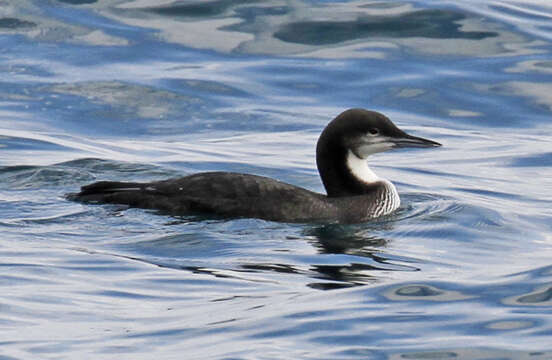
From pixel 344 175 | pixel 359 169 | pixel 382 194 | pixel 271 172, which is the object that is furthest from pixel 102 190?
pixel 271 172

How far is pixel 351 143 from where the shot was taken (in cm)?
1203

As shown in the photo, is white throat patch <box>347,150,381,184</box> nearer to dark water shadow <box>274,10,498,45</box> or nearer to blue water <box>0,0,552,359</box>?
blue water <box>0,0,552,359</box>

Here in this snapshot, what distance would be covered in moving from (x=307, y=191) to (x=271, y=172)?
7.24 ft

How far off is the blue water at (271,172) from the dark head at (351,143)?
0.55 m

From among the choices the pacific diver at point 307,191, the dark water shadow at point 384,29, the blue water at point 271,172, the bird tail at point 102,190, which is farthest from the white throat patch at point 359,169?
the dark water shadow at point 384,29

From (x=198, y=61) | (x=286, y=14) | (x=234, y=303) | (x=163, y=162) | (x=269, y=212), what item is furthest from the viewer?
(x=286, y=14)

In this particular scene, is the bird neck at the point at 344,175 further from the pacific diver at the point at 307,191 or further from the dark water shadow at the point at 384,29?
the dark water shadow at the point at 384,29

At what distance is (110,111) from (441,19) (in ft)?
15.8

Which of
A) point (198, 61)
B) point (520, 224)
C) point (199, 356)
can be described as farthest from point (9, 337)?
point (198, 61)

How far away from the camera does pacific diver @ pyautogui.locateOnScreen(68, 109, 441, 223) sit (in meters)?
11.5

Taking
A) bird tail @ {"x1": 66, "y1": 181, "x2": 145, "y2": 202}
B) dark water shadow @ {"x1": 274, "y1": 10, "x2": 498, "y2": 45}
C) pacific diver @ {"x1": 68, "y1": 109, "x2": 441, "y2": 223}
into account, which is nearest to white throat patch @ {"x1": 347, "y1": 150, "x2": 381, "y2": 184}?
pacific diver @ {"x1": 68, "y1": 109, "x2": 441, "y2": 223}

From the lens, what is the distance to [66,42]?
1836 centimetres

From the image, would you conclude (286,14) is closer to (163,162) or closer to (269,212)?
(163,162)

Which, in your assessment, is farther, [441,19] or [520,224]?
[441,19]
